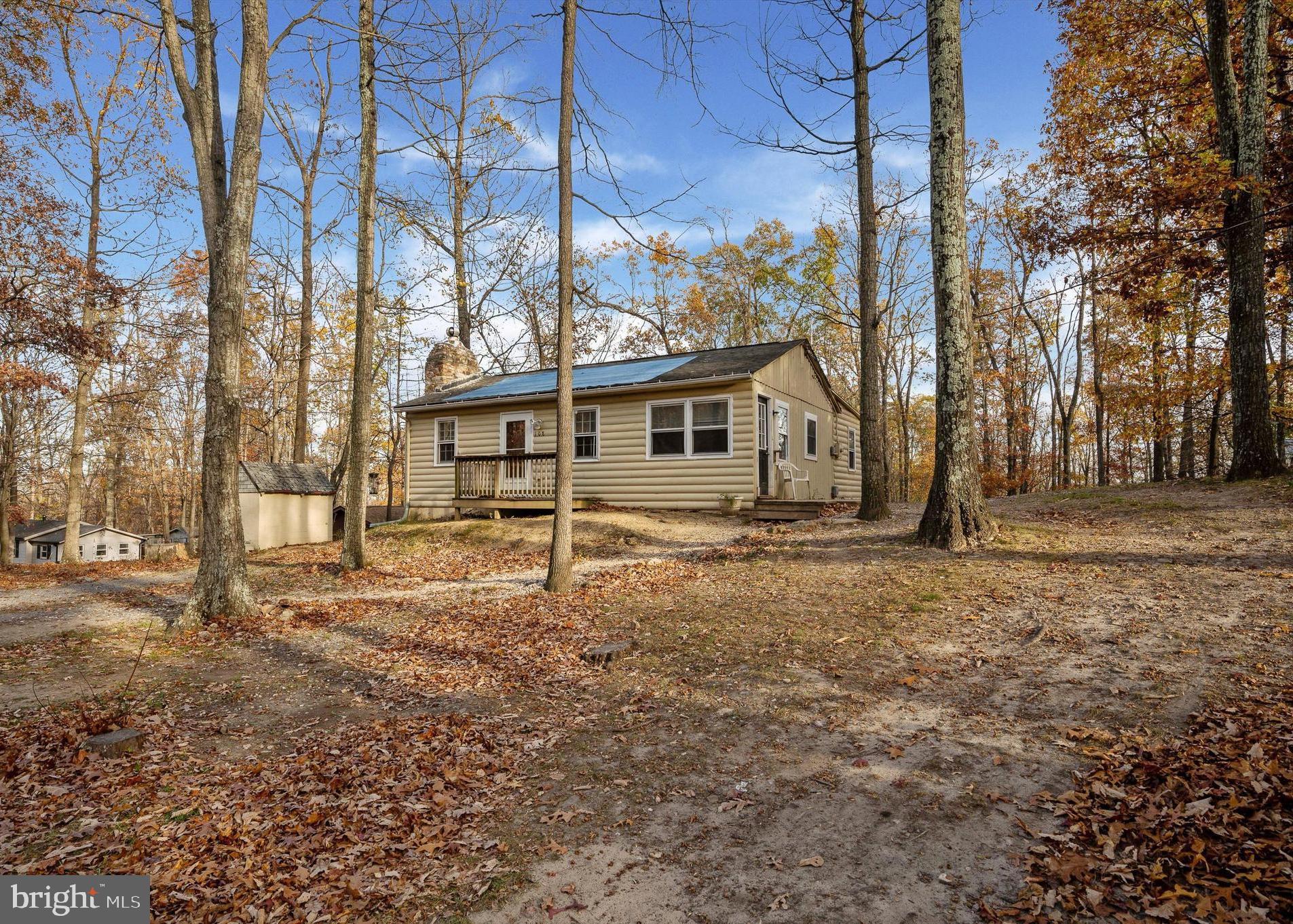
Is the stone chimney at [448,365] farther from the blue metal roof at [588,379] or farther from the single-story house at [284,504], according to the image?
the single-story house at [284,504]

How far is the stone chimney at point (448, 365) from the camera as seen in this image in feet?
73.2

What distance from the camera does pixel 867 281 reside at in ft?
41.9

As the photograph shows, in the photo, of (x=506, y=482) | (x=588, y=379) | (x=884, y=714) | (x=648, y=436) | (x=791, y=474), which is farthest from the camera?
(x=588, y=379)

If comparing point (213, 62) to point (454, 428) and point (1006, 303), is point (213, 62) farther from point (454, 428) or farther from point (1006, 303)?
point (1006, 303)

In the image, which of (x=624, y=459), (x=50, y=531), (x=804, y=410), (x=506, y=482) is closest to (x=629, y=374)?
(x=624, y=459)

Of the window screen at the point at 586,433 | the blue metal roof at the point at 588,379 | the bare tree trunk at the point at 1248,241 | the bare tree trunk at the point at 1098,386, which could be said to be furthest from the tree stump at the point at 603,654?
the bare tree trunk at the point at 1098,386

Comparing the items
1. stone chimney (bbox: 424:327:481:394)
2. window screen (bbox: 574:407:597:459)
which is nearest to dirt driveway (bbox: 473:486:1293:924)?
window screen (bbox: 574:407:597:459)

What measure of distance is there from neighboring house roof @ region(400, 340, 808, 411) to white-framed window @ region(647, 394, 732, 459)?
2.25 ft

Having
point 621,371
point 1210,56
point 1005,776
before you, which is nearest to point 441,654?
point 1005,776

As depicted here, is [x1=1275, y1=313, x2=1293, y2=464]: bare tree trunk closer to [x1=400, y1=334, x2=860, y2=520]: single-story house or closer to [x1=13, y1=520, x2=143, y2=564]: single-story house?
[x1=400, y1=334, x2=860, y2=520]: single-story house

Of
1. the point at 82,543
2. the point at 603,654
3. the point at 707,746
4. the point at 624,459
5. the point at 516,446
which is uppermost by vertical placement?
the point at 516,446

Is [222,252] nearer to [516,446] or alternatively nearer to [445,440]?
[516,446]

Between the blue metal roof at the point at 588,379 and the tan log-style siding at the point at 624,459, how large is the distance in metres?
0.38

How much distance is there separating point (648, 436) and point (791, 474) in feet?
13.2
